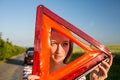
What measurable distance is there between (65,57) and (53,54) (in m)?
0.21

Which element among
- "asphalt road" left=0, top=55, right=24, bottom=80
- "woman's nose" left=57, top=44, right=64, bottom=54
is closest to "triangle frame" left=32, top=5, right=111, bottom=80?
"woman's nose" left=57, top=44, right=64, bottom=54

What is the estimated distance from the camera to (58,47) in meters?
2.55

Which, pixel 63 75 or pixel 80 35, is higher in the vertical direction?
pixel 80 35

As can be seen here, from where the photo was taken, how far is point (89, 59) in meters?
2.30

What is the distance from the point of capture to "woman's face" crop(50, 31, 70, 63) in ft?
8.16

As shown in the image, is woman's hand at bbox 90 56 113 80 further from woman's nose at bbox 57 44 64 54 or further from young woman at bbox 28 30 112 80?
woman's nose at bbox 57 44 64 54

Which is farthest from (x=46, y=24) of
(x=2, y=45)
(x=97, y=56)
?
(x=2, y=45)

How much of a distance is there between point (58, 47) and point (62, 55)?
8cm

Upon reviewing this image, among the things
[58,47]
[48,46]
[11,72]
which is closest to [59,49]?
[58,47]

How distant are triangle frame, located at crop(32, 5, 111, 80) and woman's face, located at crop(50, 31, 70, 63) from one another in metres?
0.26

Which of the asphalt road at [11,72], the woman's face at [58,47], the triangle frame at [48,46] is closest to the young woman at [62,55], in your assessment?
the woman's face at [58,47]

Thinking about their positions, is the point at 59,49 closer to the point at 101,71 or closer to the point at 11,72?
the point at 101,71

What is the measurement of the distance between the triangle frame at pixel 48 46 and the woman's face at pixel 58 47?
0.87 feet

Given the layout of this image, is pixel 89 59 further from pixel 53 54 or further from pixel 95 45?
pixel 53 54
